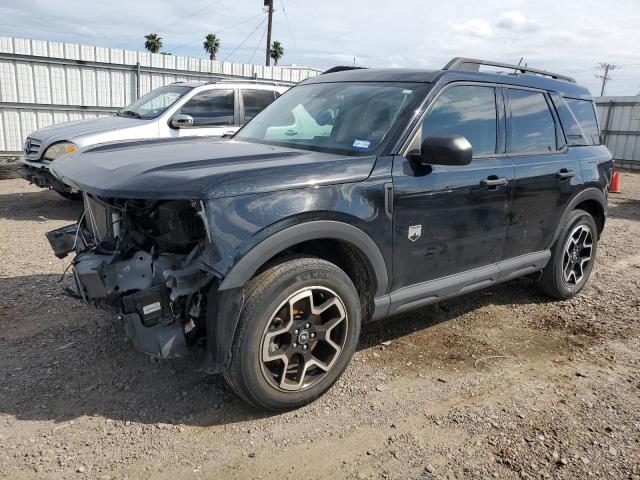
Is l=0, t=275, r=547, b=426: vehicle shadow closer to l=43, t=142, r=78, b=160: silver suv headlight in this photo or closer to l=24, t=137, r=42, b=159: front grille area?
l=43, t=142, r=78, b=160: silver suv headlight

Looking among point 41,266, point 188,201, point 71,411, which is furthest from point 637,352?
point 41,266

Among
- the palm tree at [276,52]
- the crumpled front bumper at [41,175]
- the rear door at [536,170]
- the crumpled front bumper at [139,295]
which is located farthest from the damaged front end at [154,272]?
the palm tree at [276,52]

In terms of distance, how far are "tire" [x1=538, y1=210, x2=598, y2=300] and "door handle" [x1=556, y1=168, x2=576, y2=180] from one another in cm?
43

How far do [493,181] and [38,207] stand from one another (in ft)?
24.9

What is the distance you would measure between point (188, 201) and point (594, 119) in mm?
4297

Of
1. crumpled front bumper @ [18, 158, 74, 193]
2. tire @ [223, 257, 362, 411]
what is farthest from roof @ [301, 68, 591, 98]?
crumpled front bumper @ [18, 158, 74, 193]

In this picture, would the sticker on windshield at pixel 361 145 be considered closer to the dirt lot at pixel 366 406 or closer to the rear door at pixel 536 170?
the rear door at pixel 536 170

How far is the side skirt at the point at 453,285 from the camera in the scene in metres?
3.51

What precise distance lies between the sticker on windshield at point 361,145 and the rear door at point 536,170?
1.35m

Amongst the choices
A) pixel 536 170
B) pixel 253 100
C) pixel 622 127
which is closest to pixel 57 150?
pixel 253 100

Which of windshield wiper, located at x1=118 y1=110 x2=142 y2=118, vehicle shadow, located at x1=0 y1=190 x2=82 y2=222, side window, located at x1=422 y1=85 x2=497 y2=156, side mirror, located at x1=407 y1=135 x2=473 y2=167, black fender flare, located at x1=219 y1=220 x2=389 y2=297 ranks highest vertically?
side window, located at x1=422 y1=85 x2=497 y2=156

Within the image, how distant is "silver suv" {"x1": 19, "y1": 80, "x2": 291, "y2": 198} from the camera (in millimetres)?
7590

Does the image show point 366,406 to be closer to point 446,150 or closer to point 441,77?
point 446,150

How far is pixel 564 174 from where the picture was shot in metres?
4.59
